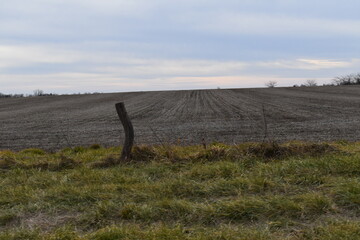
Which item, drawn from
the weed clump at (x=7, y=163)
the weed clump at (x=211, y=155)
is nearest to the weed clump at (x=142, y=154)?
the weed clump at (x=211, y=155)

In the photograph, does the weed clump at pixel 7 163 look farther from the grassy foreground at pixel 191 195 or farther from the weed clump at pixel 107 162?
the weed clump at pixel 107 162

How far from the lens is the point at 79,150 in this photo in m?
11.8

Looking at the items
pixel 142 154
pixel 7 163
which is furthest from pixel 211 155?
pixel 7 163

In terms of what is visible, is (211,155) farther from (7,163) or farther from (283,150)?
(7,163)

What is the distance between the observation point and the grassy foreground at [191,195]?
4.62 m

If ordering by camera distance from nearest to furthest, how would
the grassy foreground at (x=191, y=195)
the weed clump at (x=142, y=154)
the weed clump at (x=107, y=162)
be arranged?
the grassy foreground at (x=191, y=195) < the weed clump at (x=107, y=162) < the weed clump at (x=142, y=154)

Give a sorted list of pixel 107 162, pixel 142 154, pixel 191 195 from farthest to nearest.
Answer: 1. pixel 142 154
2. pixel 107 162
3. pixel 191 195

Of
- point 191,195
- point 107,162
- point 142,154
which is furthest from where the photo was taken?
point 142,154

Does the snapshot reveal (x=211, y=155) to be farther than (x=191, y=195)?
Yes

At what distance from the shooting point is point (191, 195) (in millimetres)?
5984

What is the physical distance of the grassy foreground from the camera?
15.2 feet

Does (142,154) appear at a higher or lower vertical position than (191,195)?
higher

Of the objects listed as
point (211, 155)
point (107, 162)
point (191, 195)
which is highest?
point (211, 155)

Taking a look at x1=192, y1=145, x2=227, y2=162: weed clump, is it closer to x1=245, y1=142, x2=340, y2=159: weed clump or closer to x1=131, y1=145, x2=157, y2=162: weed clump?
x1=245, y1=142, x2=340, y2=159: weed clump
